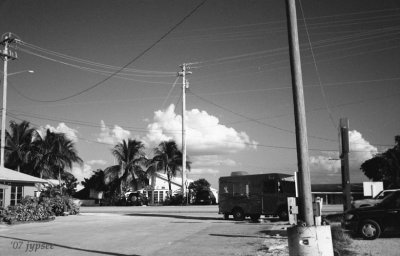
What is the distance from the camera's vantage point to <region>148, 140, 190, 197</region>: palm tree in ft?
181

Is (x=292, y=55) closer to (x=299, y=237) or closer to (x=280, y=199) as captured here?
(x=299, y=237)

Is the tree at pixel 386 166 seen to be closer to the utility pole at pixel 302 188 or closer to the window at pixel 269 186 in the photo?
the window at pixel 269 186

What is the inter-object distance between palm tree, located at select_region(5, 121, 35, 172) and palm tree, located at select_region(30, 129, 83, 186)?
92 cm

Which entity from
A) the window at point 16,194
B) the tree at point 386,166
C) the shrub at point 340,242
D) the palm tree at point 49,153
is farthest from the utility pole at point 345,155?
the palm tree at point 49,153

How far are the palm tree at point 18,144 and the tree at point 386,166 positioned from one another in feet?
141

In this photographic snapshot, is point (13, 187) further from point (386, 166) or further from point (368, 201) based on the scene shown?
point (386, 166)

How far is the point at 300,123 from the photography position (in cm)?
780

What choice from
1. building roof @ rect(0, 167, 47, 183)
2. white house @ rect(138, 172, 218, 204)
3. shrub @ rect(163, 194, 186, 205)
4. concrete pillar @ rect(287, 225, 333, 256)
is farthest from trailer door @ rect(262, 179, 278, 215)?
white house @ rect(138, 172, 218, 204)

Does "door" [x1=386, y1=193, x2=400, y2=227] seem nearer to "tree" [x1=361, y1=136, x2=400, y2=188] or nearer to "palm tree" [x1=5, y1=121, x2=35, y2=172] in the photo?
"tree" [x1=361, y1=136, x2=400, y2=188]

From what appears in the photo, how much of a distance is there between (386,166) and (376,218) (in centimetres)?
5314

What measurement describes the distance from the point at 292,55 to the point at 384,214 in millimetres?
7152

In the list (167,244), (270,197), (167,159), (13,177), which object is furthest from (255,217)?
(167,159)

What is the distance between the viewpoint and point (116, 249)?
466 inches

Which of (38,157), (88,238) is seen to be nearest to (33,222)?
(88,238)
